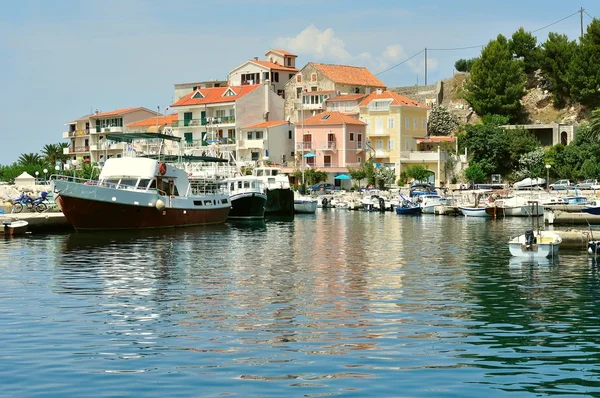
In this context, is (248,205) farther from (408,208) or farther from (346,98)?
(346,98)

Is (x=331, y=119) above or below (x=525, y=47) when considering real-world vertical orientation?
below

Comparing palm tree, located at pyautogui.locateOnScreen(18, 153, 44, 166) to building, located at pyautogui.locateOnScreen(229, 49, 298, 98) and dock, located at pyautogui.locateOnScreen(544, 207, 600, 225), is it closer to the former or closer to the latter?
building, located at pyautogui.locateOnScreen(229, 49, 298, 98)

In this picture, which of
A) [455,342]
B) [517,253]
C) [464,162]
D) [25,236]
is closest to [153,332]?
[455,342]

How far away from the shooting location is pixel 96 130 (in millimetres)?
119188

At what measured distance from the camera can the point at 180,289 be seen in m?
27.1

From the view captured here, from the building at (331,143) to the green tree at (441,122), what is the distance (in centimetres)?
A: 899

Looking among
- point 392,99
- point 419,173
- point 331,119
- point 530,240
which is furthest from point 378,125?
point 530,240

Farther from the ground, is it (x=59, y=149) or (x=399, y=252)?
(x=59, y=149)

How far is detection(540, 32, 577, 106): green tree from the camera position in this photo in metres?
92.1

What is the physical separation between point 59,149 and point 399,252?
9188 centimetres

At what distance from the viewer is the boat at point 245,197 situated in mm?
64625

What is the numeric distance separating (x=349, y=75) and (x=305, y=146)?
520 inches

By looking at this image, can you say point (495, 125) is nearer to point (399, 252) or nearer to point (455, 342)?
point (399, 252)

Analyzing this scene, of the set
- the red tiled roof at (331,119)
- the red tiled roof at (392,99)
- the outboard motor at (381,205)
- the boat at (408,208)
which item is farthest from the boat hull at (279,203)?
the red tiled roof at (392,99)
